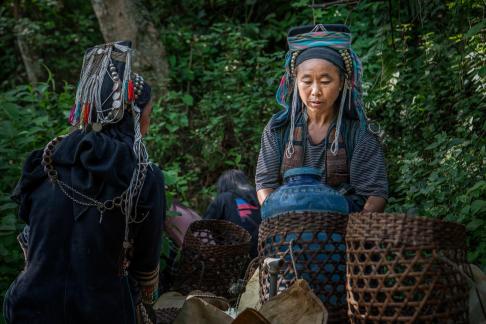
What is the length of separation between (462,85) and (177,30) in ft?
18.3

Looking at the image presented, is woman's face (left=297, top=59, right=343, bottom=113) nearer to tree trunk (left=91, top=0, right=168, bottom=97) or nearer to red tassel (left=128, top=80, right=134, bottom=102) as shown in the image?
red tassel (left=128, top=80, right=134, bottom=102)

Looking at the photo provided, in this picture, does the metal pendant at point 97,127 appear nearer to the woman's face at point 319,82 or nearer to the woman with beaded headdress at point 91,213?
the woman with beaded headdress at point 91,213

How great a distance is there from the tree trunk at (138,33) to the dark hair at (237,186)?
9.86 feet

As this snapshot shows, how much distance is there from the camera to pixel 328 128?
3.98 metres

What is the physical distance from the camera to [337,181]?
3.91 metres

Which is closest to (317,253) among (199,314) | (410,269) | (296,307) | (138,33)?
(296,307)

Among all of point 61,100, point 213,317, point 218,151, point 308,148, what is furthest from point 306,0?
point 213,317

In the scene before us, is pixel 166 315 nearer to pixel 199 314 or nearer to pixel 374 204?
pixel 199 314

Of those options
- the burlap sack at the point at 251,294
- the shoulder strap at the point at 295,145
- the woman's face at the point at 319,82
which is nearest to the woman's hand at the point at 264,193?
the shoulder strap at the point at 295,145

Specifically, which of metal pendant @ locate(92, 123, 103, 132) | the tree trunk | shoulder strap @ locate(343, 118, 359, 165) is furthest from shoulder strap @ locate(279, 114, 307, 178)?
the tree trunk

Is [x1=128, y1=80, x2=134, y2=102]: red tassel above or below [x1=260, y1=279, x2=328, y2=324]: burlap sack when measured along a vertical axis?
above

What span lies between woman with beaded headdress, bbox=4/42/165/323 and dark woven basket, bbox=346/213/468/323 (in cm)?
91

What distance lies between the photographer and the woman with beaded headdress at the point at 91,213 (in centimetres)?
292

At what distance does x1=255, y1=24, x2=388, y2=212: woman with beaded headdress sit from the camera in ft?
12.6
